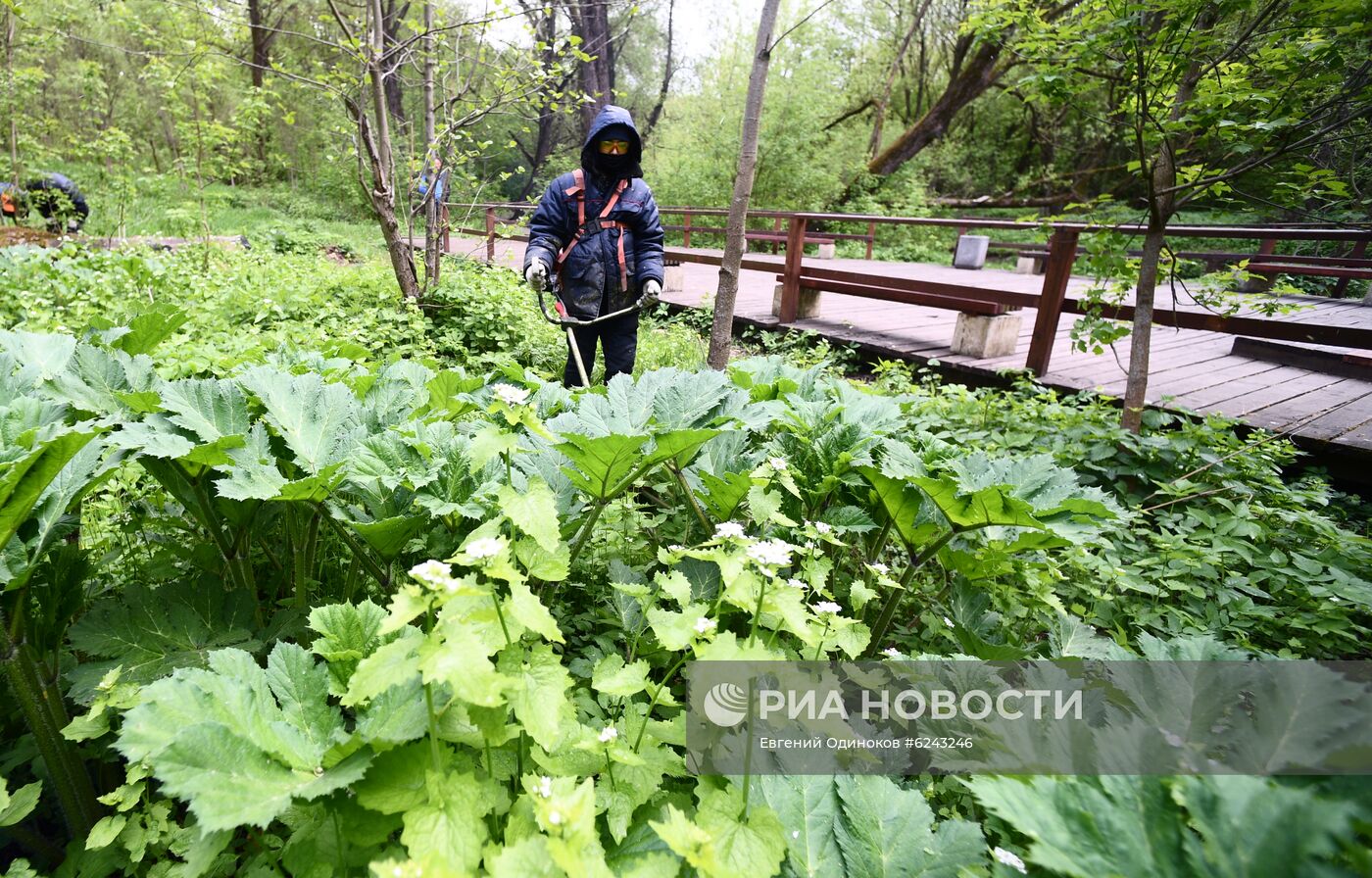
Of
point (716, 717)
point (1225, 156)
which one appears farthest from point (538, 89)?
point (716, 717)

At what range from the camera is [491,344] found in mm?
6004

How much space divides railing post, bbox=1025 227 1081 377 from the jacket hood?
11.2 feet

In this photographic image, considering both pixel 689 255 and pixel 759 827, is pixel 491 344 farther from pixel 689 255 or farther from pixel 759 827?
pixel 759 827

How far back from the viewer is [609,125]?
13.6ft

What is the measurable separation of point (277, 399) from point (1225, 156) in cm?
417

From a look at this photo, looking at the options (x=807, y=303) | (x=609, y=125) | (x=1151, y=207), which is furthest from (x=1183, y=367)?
(x=609, y=125)

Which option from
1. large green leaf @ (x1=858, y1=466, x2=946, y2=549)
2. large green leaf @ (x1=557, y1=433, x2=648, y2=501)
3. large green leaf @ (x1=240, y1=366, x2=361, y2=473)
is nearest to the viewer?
large green leaf @ (x1=557, y1=433, x2=648, y2=501)

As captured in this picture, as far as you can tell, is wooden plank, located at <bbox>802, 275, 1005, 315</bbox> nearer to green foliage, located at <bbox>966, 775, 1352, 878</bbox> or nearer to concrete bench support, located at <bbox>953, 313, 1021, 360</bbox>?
concrete bench support, located at <bbox>953, 313, 1021, 360</bbox>

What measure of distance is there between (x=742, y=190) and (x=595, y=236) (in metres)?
1.11

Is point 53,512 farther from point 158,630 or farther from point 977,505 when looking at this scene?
point 977,505

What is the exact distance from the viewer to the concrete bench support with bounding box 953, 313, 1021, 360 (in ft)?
20.1

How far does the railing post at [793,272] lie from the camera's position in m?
7.88

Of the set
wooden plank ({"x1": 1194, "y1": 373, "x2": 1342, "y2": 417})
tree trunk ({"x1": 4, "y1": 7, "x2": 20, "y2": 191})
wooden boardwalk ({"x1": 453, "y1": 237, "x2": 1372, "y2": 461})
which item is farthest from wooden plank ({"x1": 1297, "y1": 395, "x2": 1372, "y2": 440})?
tree trunk ({"x1": 4, "y1": 7, "x2": 20, "y2": 191})

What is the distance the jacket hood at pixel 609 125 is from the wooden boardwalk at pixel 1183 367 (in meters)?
3.27
